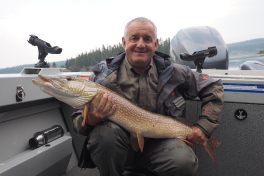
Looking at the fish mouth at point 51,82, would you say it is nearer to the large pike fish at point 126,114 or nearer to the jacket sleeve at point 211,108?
the large pike fish at point 126,114

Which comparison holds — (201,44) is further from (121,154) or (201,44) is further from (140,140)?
(121,154)

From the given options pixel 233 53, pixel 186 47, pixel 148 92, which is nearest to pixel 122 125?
pixel 148 92

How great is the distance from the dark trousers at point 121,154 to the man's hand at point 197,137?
0.17 meters

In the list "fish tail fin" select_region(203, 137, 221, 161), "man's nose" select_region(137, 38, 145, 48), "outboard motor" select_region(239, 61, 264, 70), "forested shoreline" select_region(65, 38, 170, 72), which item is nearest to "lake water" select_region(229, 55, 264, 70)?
"outboard motor" select_region(239, 61, 264, 70)

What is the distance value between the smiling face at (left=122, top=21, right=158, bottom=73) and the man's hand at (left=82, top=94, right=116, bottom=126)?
57 cm

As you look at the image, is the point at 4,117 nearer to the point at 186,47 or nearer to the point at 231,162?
the point at 231,162

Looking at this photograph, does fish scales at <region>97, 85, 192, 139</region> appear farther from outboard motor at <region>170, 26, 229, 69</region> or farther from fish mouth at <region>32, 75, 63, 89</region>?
outboard motor at <region>170, 26, 229, 69</region>

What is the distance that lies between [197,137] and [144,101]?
60 cm

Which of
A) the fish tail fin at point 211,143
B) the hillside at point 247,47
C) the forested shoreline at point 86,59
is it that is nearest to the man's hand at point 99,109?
the fish tail fin at point 211,143

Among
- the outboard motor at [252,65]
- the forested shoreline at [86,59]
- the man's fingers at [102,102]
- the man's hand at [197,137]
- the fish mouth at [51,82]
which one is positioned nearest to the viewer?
the fish mouth at [51,82]

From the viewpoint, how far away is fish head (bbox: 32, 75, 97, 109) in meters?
1.71

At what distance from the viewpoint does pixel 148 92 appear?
6.85 feet

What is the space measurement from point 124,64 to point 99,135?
32.8 inches

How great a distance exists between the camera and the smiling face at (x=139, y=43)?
7.02 feet
